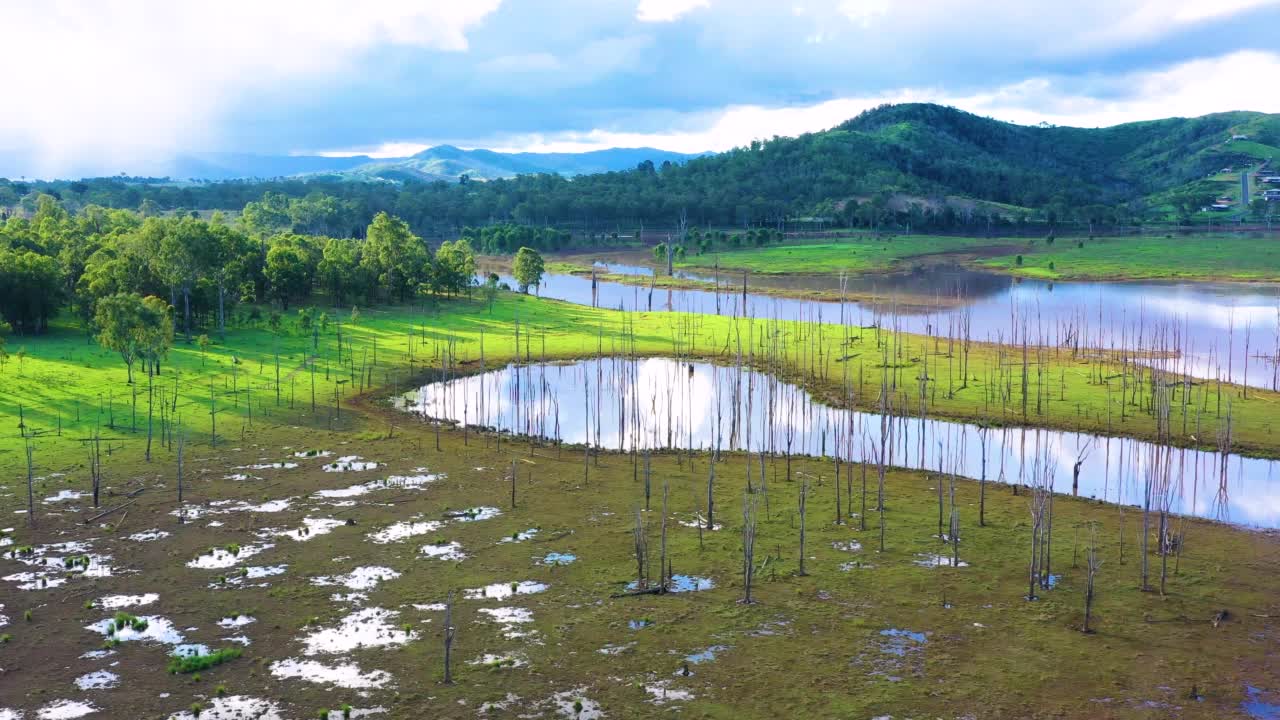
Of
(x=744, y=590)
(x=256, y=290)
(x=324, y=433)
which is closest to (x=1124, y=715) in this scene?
(x=744, y=590)

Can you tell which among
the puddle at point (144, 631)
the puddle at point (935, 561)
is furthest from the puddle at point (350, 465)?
the puddle at point (935, 561)

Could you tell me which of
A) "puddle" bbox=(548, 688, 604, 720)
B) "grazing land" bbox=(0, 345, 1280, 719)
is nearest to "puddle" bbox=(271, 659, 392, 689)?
"grazing land" bbox=(0, 345, 1280, 719)

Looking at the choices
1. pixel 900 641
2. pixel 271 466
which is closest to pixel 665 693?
pixel 900 641

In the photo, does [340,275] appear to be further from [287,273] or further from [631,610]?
[631,610]

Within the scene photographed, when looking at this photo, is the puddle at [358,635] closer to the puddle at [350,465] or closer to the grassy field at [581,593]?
the grassy field at [581,593]

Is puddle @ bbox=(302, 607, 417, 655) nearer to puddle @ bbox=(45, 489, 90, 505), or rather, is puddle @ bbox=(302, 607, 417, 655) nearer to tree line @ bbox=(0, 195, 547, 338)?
puddle @ bbox=(45, 489, 90, 505)
